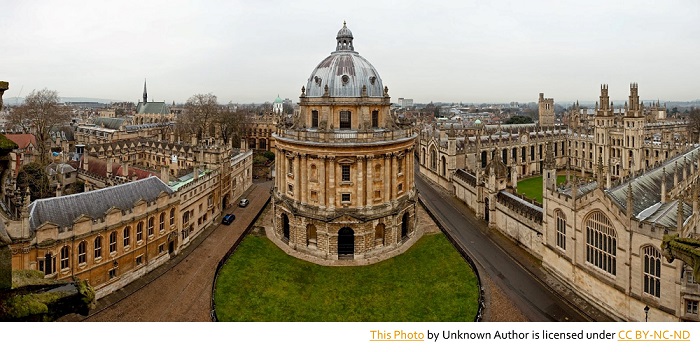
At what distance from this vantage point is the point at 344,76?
33.1 metres

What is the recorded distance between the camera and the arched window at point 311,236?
108 feet

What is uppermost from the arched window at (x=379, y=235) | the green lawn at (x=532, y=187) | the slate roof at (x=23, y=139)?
the slate roof at (x=23, y=139)

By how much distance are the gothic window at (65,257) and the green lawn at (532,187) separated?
4226cm

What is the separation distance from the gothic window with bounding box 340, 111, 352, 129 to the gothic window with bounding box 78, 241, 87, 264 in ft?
59.4

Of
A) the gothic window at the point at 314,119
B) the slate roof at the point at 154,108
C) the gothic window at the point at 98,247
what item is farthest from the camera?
the slate roof at the point at 154,108

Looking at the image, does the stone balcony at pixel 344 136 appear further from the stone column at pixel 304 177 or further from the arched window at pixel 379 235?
the arched window at pixel 379 235

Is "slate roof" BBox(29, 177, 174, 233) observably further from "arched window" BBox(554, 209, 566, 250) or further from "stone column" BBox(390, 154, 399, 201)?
"arched window" BBox(554, 209, 566, 250)

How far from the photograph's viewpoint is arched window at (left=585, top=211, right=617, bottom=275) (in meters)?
22.8

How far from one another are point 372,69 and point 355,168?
8.29m

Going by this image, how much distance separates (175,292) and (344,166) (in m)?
13.8

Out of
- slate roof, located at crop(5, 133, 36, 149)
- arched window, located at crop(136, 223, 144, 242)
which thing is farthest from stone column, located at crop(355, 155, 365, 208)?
slate roof, located at crop(5, 133, 36, 149)

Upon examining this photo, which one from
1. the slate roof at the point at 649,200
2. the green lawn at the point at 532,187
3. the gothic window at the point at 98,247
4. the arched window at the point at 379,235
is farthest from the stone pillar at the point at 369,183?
the green lawn at the point at 532,187

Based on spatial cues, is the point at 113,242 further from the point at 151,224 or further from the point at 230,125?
the point at 230,125

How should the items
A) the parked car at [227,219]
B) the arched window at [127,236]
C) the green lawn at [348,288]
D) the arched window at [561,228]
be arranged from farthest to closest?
the parked car at [227,219], the arched window at [127,236], the arched window at [561,228], the green lawn at [348,288]
